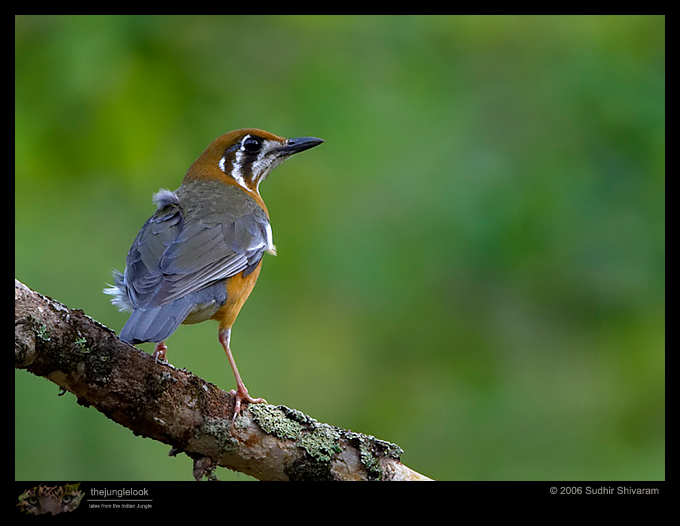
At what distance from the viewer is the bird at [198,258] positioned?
4273 millimetres

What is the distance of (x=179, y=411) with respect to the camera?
382 cm

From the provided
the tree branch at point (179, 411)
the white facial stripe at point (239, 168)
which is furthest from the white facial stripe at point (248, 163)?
the tree branch at point (179, 411)

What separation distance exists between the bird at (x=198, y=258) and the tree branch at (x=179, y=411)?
0.14 m

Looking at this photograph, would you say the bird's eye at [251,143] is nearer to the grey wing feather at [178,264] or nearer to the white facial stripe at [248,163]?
the white facial stripe at [248,163]

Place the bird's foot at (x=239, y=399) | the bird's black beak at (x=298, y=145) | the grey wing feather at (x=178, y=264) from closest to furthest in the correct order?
the bird's foot at (x=239, y=399)
the grey wing feather at (x=178, y=264)
the bird's black beak at (x=298, y=145)

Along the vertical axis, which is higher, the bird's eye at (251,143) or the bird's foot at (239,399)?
the bird's eye at (251,143)

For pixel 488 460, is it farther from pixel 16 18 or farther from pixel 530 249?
pixel 16 18

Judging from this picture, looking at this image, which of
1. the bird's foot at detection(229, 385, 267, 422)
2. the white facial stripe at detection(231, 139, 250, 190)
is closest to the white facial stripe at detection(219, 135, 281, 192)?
the white facial stripe at detection(231, 139, 250, 190)

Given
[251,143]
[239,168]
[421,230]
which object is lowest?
[239,168]

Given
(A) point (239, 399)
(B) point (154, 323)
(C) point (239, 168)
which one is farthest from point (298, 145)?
(A) point (239, 399)

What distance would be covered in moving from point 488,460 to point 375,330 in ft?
5.62

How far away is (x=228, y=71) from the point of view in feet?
21.8

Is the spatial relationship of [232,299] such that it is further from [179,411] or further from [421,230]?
[421,230]

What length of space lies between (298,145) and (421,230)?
154 centimetres
